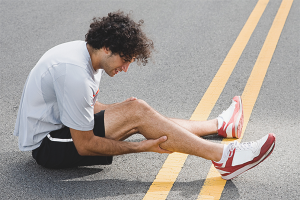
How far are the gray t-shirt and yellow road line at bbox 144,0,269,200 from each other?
76 cm

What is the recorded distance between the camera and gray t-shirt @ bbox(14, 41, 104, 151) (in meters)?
2.55

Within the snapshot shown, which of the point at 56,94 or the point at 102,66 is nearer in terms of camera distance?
the point at 56,94

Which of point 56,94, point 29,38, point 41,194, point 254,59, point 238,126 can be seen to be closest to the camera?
point 56,94

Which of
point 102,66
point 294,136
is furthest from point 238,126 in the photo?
point 102,66

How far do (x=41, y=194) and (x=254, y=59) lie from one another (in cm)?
347

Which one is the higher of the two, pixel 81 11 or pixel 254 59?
pixel 81 11

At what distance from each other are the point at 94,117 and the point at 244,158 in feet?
4.18

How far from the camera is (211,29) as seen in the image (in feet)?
19.4

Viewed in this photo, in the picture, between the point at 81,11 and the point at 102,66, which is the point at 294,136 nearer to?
the point at 102,66

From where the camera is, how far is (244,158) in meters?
2.88

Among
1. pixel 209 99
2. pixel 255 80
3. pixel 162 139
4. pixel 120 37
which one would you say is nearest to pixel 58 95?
pixel 120 37

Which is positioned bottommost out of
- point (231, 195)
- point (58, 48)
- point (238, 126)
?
point (231, 195)

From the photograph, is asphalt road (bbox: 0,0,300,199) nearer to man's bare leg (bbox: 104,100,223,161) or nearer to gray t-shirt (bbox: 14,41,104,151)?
man's bare leg (bbox: 104,100,223,161)

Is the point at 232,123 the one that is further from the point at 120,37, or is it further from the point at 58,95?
the point at 58,95
